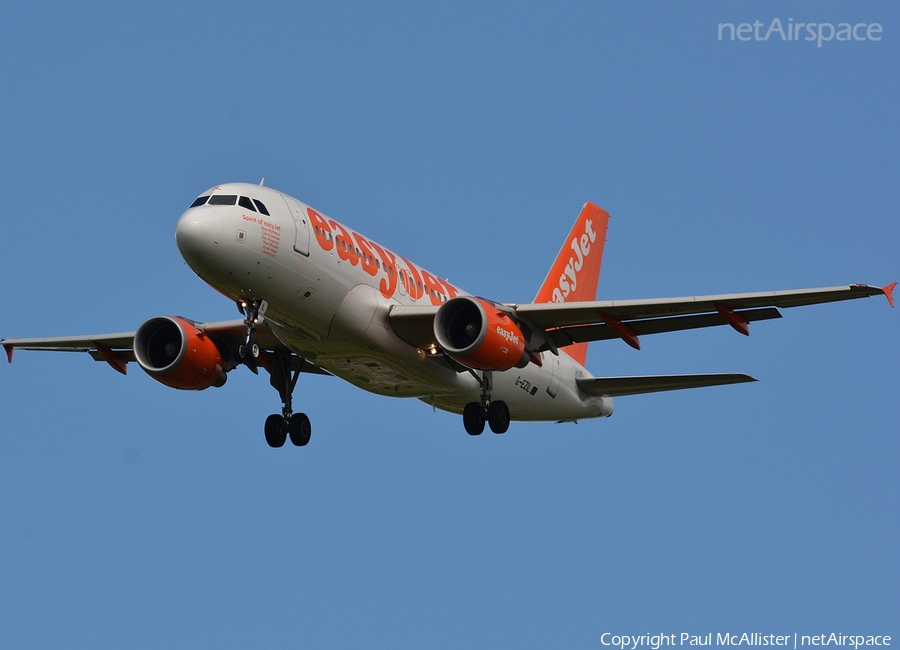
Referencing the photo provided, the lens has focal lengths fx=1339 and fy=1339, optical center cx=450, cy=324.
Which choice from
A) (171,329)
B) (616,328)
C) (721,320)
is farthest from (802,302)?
(171,329)

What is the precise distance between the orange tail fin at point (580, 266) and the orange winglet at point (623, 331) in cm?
874

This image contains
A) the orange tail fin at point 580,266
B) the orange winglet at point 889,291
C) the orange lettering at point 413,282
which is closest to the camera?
the orange winglet at point 889,291

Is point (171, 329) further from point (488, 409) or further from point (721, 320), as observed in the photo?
point (721, 320)

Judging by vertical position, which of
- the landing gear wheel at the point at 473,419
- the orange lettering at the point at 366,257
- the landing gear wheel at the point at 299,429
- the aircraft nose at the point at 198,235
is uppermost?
the orange lettering at the point at 366,257

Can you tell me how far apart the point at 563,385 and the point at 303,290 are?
34.1 feet

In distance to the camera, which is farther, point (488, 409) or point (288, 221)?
point (488, 409)

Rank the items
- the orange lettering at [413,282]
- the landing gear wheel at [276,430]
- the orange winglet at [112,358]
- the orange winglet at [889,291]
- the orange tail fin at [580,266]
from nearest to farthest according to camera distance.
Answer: the orange winglet at [889,291] < the orange lettering at [413,282] < the landing gear wheel at [276,430] < the orange winglet at [112,358] < the orange tail fin at [580,266]

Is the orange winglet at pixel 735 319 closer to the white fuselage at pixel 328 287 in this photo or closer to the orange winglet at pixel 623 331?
the orange winglet at pixel 623 331

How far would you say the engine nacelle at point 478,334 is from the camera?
31502 mm

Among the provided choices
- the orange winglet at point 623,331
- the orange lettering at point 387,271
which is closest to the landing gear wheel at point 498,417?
the orange winglet at point 623,331

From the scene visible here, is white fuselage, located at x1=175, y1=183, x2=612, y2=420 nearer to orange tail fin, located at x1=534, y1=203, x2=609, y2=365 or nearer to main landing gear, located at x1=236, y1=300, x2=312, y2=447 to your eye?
main landing gear, located at x1=236, y1=300, x2=312, y2=447

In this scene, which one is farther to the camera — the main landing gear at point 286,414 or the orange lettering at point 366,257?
the main landing gear at point 286,414

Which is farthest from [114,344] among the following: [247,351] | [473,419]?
[473,419]

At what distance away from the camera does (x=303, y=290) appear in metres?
30.5
